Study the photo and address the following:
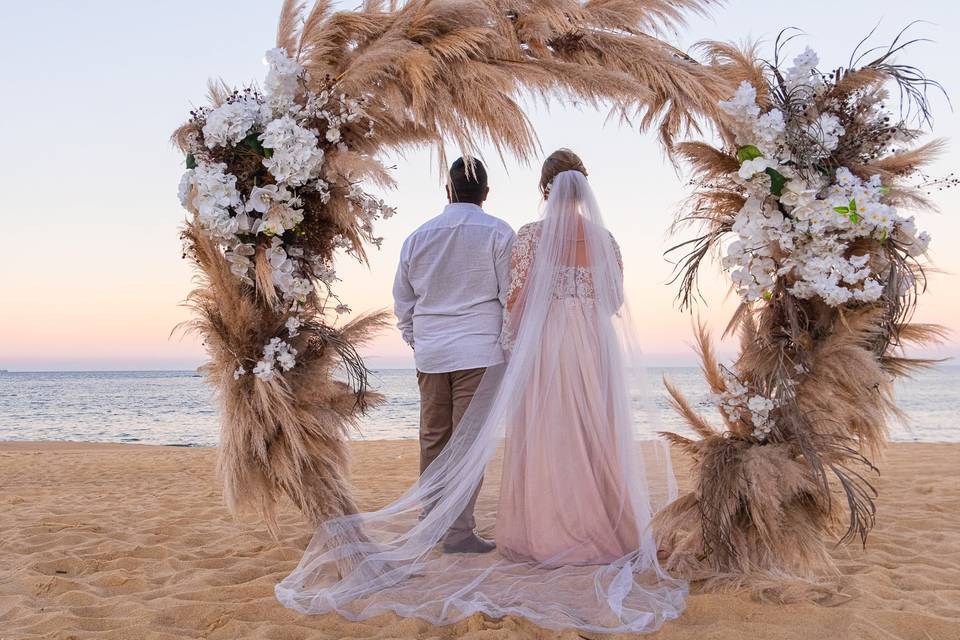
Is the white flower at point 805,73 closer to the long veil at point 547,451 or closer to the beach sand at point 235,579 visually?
the long veil at point 547,451

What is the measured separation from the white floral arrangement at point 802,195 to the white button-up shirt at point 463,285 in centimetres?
128

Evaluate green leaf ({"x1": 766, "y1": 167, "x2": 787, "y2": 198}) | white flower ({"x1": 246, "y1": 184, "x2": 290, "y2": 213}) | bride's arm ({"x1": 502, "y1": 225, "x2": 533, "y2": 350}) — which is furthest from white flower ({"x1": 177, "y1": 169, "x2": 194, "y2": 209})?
green leaf ({"x1": 766, "y1": 167, "x2": 787, "y2": 198})

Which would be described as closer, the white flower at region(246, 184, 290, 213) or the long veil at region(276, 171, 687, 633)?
the long veil at region(276, 171, 687, 633)

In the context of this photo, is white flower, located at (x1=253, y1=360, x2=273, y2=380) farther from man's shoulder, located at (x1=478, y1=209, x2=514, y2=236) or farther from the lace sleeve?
man's shoulder, located at (x1=478, y1=209, x2=514, y2=236)

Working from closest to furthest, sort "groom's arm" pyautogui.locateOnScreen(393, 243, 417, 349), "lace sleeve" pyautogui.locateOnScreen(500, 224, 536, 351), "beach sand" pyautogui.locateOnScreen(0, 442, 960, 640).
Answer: "beach sand" pyautogui.locateOnScreen(0, 442, 960, 640), "lace sleeve" pyautogui.locateOnScreen(500, 224, 536, 351), "groom's arm" pyautogui.locateOnScreen(393, 243, 417, 349)

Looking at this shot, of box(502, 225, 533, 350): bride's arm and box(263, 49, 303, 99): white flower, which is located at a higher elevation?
box(263, 49, 303, 99): white flower

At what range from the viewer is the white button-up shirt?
393cm

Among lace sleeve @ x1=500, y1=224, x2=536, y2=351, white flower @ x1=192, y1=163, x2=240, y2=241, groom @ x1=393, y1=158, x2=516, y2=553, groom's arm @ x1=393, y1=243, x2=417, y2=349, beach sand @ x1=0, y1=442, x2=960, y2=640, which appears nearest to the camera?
A: beach sand @ x1=0, y1=442, x2=960, y2=640

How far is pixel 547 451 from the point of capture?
3.76 metres

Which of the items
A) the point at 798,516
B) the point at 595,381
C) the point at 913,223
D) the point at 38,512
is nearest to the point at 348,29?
the point at 595,381

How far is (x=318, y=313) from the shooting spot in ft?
Result: 12.5

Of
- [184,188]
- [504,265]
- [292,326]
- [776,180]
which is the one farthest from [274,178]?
[776,180]

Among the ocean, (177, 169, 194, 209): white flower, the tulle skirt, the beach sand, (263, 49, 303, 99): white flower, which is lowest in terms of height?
the ocean

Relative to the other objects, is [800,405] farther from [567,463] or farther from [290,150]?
[290,150]
